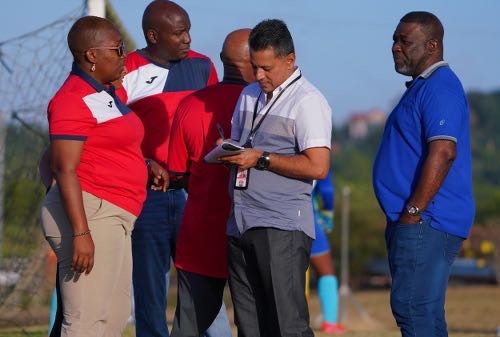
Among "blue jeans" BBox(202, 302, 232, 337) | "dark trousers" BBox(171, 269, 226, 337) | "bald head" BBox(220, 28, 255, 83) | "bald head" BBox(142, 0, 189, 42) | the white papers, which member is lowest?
"blue jeans" BBox(202, 302, 232, 337)

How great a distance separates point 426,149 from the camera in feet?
A: 19.0

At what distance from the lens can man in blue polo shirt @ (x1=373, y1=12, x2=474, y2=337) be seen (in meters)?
5.70

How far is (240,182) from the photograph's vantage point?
559cm

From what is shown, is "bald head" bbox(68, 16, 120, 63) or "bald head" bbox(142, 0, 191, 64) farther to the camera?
"bald head" bbox(142, 0, 191, 64)

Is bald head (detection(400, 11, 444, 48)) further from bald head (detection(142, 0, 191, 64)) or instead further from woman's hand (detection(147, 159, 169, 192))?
woman's hand (detection(147, 159, 169, 192))

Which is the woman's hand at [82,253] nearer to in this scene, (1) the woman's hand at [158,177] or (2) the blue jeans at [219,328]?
(1) the woman's hand at [158,177]

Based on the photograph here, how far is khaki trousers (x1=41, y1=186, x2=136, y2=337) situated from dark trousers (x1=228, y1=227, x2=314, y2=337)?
651mm

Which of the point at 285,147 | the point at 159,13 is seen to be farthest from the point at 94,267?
the point at 159,13

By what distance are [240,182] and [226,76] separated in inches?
34.2

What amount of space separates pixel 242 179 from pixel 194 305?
2.98ft

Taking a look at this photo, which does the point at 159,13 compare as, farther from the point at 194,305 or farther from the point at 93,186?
the point at 194,305

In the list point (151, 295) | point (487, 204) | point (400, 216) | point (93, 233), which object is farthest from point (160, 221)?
point (487, 204)

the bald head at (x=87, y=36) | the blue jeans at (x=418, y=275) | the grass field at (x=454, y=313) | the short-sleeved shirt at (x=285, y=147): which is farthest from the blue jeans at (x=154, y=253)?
the grass field at (x=454, y=313)

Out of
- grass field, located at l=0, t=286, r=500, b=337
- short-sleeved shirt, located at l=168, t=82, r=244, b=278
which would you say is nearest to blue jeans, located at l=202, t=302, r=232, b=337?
short-sleeved shirt, located at l=168, t=82, r=244, b=278
